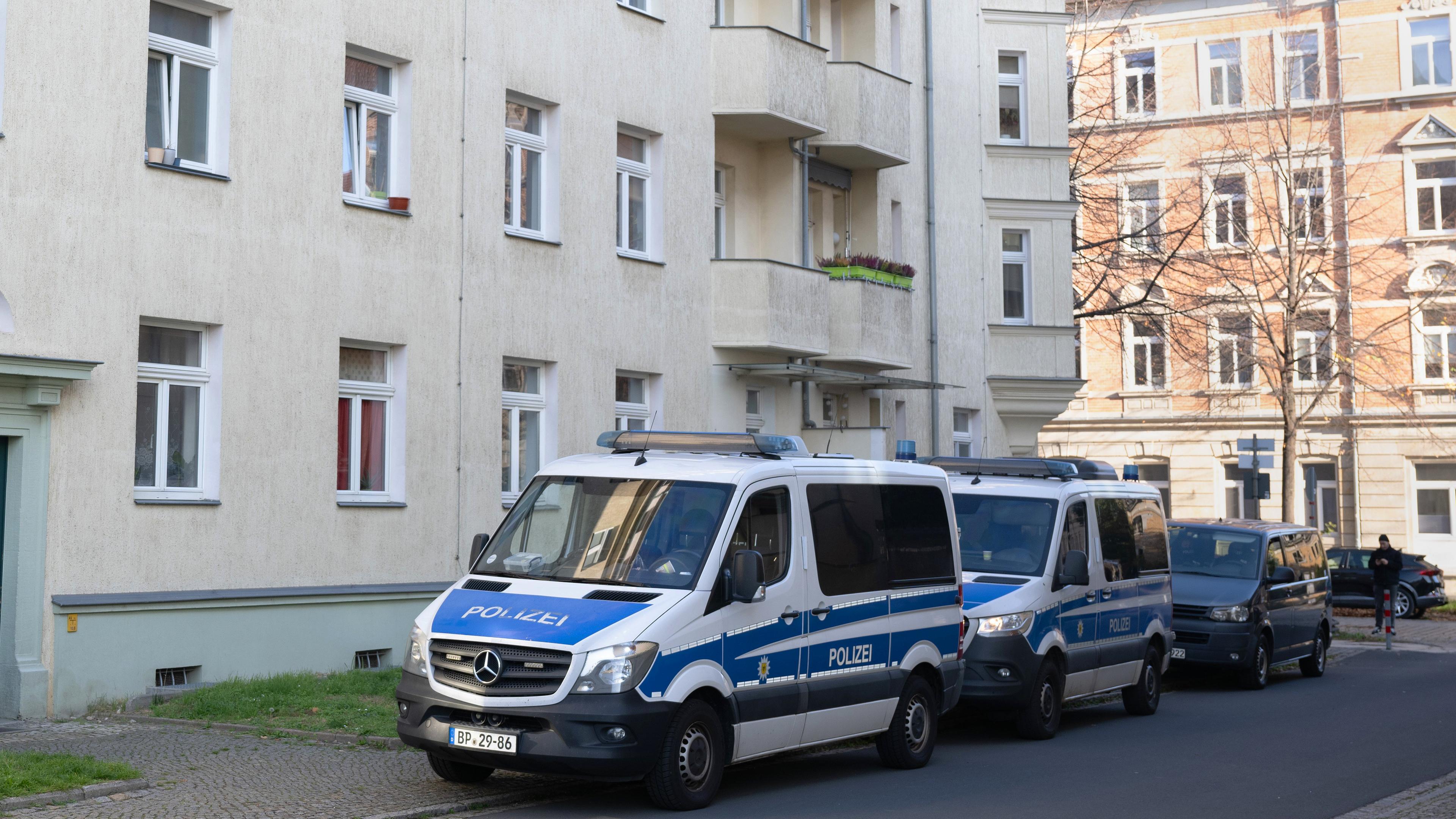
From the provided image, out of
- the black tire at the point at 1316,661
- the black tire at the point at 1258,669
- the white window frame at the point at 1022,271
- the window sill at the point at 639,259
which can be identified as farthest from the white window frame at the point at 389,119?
the white window frame at the point at 1022,271

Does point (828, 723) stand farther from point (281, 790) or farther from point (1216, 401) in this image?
point (1216, 401)

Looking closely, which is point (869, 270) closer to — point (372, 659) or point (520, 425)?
point (520, 425)

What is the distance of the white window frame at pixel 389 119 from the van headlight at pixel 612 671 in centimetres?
865

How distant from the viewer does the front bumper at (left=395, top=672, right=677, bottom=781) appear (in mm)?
9094

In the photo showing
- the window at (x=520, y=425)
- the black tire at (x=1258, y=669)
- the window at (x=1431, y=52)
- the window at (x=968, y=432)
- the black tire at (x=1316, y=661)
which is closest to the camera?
the window at (x=520, y=425)

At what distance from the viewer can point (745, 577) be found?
9.88 meters

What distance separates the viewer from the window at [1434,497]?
45.7 meters

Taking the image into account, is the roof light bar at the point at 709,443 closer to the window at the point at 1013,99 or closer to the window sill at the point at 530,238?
the window sill at the point at 530,238

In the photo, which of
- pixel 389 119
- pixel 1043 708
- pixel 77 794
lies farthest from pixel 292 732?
pixel 389 119

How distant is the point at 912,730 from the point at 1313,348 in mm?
36313

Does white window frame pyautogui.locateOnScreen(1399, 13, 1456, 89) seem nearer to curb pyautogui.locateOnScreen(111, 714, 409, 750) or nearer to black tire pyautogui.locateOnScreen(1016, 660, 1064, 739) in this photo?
black tire pyautogui.locateOnScreen(1016, 660, 1064, 739)

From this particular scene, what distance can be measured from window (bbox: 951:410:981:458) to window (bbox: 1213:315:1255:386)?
33.1 feet

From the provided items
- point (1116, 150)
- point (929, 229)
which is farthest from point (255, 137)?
point (1116, 150)

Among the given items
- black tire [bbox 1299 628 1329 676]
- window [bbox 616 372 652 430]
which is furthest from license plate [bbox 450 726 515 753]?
black tire [bbox 1299 628 1329 676]
